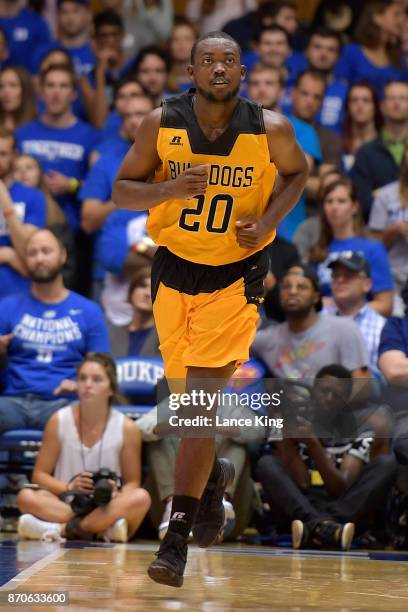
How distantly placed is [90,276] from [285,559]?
4085 millimetres

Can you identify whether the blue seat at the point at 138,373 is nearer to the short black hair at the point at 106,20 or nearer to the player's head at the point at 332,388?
the player's head at the point at 332,388

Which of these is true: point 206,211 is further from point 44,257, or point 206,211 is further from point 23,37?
point 23,37

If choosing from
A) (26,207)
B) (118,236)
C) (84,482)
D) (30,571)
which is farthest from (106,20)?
(30,571)

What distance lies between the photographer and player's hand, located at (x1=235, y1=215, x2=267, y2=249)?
4.97 m

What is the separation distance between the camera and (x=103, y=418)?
773 centimetres

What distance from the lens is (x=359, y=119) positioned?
34.3 feet

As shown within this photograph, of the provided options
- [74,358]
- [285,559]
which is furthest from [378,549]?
[74,358]

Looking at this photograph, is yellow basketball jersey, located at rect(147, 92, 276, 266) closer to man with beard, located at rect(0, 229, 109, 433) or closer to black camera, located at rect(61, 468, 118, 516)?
black camera, located at rect(61, 468, 118, 516)

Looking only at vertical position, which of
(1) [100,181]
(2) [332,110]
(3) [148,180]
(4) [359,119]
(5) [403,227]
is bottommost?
(3) [148,180]

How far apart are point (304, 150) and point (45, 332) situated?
290 centimetres

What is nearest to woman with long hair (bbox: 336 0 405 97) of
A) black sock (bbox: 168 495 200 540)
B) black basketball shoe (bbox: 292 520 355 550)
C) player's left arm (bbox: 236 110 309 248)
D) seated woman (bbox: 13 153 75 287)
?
seated woman (bbox: 13 153 75 287)

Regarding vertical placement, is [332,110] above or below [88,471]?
above

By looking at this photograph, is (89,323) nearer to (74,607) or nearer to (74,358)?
(74,358)

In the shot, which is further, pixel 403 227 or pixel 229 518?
pixel 403 227
